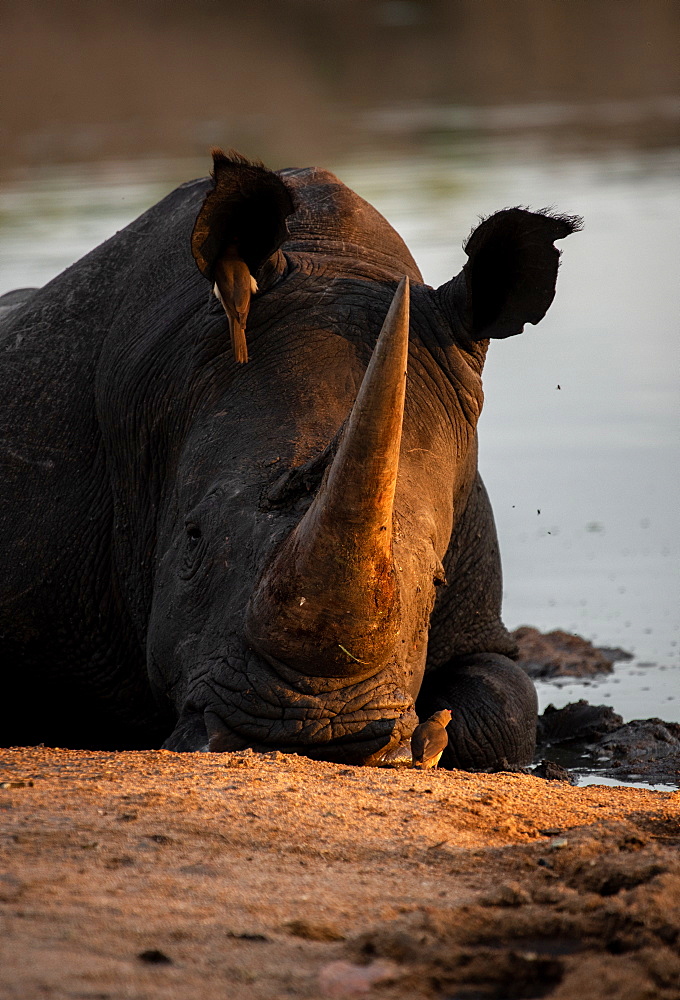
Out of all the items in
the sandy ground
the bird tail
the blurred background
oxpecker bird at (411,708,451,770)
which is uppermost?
the blurred background

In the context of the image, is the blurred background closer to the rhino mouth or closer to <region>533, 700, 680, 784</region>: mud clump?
<region>533, 700, 680, 784</region>: mud clump

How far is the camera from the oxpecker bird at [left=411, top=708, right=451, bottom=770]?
5.21 metres

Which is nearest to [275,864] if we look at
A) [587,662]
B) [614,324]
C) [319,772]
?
[319,772]

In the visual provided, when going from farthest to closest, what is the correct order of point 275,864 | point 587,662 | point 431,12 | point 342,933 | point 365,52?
point 431,12 → point 365,52 → point 587,662 → point 275,864 → point 342,933

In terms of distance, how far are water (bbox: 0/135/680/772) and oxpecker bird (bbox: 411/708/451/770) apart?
2.50 m

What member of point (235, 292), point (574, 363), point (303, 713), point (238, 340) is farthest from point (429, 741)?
point (574, 363)

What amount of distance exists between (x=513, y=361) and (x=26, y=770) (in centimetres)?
1050

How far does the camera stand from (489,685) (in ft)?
22.8

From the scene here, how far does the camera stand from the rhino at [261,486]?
4887mm

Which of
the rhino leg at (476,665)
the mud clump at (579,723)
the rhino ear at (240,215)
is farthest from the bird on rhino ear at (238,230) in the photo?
the mud clump at (579,723)

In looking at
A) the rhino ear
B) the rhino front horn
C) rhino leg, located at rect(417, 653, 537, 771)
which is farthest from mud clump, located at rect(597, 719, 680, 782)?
the rhino ear

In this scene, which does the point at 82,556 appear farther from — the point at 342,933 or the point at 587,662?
the point at 342,933

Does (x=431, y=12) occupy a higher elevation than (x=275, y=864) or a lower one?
higher

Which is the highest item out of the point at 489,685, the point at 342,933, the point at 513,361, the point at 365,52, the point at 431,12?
the point at 431,12
